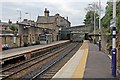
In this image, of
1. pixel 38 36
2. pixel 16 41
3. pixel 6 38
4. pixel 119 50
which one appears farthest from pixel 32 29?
pixel 119 50

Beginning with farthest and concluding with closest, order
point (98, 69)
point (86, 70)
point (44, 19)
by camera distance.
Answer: point (44, 19)
point (98, 69)
point (86, 70)

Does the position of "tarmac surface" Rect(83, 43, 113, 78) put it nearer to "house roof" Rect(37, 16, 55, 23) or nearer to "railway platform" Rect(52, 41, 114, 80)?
"railway platform" Rect(52, 41, 114, 80)

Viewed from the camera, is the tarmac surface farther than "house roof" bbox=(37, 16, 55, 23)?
No

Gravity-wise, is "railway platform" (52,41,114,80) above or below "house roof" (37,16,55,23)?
below

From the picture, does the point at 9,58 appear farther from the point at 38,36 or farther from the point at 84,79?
the point at 38,36

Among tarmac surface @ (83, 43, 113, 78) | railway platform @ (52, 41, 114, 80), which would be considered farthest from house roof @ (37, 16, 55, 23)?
railway platform @ (52, 41, 114, 80)

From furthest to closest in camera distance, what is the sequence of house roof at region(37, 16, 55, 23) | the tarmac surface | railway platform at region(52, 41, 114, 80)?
house roof at region(37, 16, 55, 23) → the tarmac surface → railway platform at region(52, 41, 114, 80)

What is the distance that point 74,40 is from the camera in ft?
333

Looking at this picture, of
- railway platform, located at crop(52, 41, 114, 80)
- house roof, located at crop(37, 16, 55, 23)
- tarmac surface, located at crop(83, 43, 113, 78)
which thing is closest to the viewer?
railway platform, located at crop(52, 41, 114, 80)

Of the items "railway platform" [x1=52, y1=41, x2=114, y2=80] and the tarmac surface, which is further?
the tarmac surface

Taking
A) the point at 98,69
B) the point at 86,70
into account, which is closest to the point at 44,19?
the point at 98,69

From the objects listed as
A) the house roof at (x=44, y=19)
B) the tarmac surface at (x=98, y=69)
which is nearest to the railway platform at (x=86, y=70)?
the tarmac surface at (x=98, y=69)

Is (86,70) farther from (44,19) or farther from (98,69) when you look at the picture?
(44,19)

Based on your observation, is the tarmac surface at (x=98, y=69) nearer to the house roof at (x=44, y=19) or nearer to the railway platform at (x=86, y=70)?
the railway platform at (x=86, y=70)
